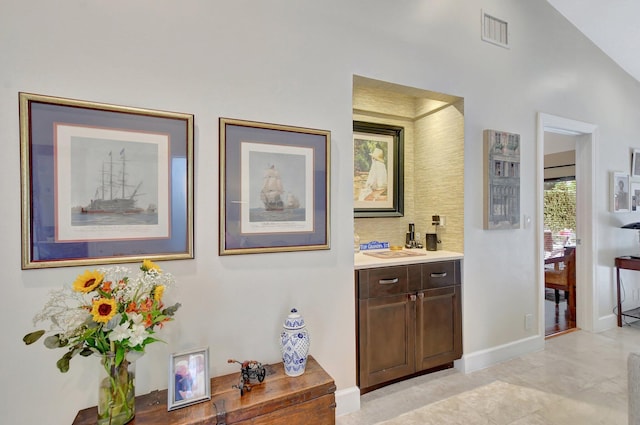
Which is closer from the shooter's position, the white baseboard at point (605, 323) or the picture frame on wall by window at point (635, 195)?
the white baseboard at point (605, 323)

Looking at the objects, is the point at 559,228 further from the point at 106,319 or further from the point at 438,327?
the point at 106,319

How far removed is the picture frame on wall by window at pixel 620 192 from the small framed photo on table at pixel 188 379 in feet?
15.3

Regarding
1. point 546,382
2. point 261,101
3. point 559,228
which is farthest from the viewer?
point 559,228

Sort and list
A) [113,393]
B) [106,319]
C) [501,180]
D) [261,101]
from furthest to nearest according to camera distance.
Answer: [501,180] < [261,101] < [113,393] < [106,319]

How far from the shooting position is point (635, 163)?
388 centimetres

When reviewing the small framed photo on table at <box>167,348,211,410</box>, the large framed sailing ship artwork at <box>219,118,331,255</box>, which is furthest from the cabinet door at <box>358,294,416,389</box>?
the small framed photo on table at <box>167,348,211,410</box>

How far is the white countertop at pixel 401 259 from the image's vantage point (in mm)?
2223

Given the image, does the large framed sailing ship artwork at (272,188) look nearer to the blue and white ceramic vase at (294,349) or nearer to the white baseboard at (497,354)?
the blue and white ceramic vase at (294,349)

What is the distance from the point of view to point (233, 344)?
1.77 metres

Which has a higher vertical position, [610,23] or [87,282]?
[610,23]

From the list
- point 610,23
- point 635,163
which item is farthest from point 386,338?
point 635,163

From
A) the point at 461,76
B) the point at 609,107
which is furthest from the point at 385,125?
the point at 609,107

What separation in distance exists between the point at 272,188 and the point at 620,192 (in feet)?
14.3

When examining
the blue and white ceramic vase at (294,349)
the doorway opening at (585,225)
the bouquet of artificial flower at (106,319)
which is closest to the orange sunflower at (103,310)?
the bouquet of artificial flower at (106,319)
